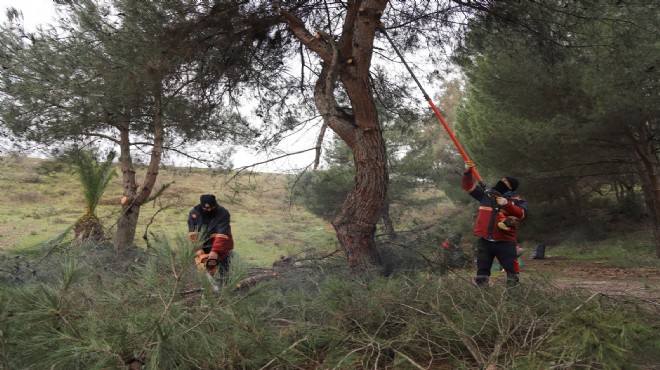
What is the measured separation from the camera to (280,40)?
22.7ft

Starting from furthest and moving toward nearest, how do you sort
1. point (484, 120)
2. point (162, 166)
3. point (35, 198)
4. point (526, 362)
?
1. point (35, 198)
2. point (484, 120)
3. point (162, 166)
4. point (526, 362)

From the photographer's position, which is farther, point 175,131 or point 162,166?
point 162,166

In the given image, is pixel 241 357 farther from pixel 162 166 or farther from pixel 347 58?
pixel 162 166

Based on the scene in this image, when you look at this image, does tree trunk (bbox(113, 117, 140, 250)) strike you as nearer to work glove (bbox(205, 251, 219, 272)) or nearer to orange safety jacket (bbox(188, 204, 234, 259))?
orange safety jacket (bbox(188, 204, 234, 259))

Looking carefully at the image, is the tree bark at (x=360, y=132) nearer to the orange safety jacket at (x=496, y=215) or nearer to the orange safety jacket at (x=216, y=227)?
the orange safety jacket at (x=496, y=215)

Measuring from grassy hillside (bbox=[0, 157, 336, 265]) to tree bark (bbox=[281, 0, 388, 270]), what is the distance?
2.04 meters

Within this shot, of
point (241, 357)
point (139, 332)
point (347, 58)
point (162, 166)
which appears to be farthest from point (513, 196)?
point (162, 166)

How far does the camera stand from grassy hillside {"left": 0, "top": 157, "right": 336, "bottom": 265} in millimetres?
11711

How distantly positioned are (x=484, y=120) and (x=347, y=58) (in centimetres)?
1025

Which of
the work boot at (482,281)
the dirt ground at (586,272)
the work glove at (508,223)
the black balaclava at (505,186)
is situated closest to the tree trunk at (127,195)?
the black balaclava at (505,186)

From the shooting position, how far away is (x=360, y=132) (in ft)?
18.2

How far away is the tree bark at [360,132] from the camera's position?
5.41 metres

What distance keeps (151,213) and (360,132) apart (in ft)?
72.7

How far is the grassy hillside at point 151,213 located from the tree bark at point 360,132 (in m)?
2.04
